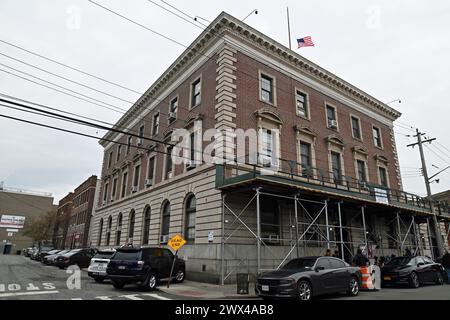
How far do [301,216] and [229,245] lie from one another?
5777 millimetres

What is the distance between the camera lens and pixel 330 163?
2286cm

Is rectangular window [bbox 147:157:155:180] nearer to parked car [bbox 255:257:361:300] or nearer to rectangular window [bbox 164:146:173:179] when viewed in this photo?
rectangular window [bbox 164:146:173:179]

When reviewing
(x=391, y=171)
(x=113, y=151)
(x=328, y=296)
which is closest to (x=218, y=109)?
(x=328, y=296)

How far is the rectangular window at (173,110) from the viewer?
2325 centimetres

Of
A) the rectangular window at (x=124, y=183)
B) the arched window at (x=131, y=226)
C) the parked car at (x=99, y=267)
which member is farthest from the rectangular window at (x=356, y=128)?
the rectangular window at (x=124, y=183)

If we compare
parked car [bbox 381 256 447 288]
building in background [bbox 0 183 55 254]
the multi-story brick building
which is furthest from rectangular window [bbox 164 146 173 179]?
building in background [bbox 0 183 55 254]

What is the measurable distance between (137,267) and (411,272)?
12542 mm

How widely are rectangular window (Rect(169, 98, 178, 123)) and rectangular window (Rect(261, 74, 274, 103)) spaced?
6.80 metres

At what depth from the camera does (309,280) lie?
1052cm

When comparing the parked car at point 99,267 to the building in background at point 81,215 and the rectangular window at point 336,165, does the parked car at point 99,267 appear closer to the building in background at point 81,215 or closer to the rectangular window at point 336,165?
the rectangular window at point 336,165

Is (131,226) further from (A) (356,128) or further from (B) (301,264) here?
(A) (356,128)

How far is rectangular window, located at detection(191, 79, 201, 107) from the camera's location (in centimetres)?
2134

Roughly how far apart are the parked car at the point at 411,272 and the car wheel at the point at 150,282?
1092 centimetres
